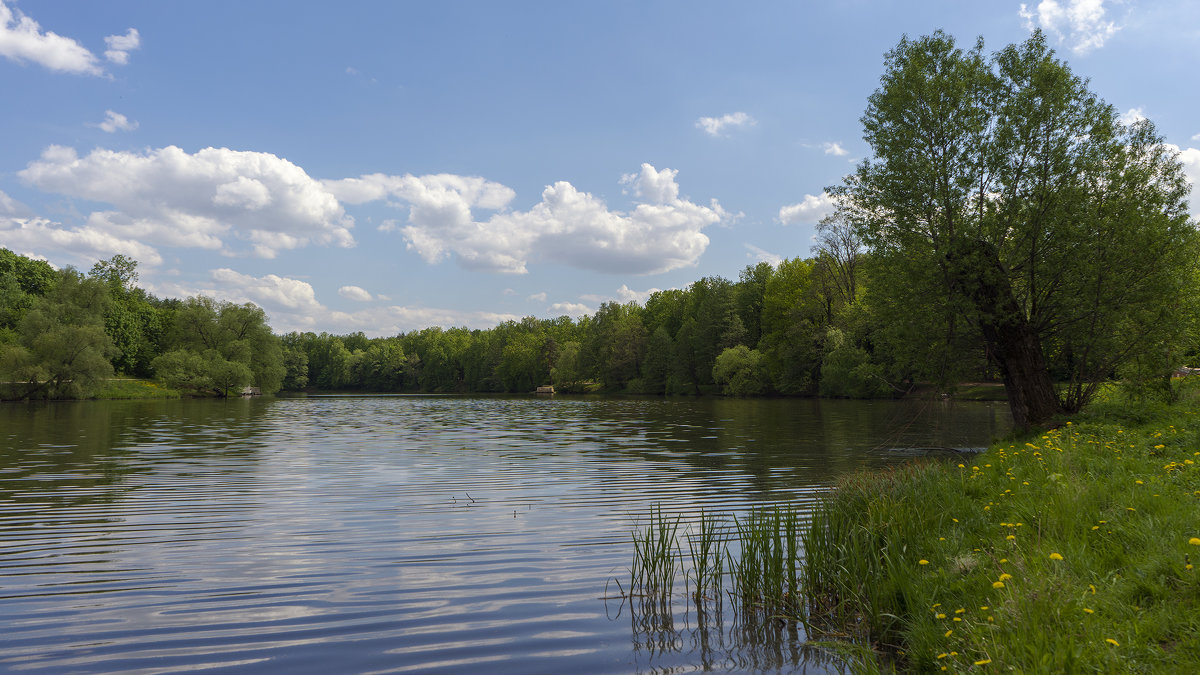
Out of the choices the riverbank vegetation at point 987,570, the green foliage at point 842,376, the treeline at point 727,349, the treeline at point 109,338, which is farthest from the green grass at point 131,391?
the riverbank vegetation at point 987,570

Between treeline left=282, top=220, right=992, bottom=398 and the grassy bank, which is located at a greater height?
treeline left=282, top=220, right=992, bottom=398

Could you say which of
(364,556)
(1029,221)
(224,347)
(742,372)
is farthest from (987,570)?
(224,347)

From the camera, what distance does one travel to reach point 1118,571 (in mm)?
6336

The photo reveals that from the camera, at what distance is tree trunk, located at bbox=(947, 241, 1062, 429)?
70.4 ft

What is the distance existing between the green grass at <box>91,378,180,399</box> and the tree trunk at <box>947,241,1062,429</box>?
82.3 metres

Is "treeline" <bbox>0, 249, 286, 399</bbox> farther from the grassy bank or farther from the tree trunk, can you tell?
the grassy bank

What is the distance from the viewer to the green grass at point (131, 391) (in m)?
75.4

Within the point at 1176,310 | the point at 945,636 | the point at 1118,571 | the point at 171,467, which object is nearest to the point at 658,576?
the point at 945,636

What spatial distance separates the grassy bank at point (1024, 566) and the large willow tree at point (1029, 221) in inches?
399

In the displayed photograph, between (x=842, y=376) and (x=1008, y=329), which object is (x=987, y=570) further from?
(x=842, y=376)

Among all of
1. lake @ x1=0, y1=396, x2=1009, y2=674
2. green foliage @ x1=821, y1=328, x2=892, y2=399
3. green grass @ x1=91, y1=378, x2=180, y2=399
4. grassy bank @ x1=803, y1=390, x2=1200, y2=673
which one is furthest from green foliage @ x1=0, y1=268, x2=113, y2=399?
grassy bank @ x1=803, y1=390, x2=1200, y2=673

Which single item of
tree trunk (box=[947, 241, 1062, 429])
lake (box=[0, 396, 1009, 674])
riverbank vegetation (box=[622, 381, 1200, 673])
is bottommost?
lake (box=[0, 396, 1009, 674])

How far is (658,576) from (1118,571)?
4.40 meters

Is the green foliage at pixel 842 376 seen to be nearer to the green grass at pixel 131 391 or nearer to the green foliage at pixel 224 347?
the green foliage at pixel 224 347
